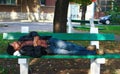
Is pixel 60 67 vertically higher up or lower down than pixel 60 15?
lower down

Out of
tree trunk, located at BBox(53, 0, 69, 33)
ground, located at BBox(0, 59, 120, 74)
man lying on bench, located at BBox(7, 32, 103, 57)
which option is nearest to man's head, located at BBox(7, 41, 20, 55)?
man lying on bench, located at BBox(7, 32, 103, 57)

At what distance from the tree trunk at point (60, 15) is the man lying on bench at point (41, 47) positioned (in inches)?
175

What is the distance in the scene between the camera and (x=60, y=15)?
40.1 ft

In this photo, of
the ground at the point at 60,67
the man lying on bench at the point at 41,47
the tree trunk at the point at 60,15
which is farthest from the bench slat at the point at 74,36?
the tree trunk at the point at 60,15

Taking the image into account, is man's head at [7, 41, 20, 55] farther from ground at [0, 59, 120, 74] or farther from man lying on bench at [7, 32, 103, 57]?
ground at [0, 59, 120, 74]

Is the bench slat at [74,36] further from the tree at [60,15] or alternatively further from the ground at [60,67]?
the tree at [60,15]

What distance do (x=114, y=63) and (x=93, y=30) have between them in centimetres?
179

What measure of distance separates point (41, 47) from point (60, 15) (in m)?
4.89

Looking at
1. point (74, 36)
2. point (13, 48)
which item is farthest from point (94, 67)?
point (13, 48)

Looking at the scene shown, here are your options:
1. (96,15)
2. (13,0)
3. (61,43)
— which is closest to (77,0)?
(61,43)

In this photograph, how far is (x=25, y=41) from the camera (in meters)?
7.58

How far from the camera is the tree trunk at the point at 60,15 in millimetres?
12156

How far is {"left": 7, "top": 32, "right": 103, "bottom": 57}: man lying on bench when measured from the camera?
739cm

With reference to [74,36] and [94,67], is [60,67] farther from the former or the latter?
[94,67]
